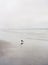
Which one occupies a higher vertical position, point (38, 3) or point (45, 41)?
point (38, 3)

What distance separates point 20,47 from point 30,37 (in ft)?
0.52

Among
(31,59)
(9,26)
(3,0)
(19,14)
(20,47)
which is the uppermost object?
(3,0)

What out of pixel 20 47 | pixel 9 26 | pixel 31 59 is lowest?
pixel 31 59

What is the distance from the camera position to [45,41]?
96cm

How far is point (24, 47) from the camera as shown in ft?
3.32

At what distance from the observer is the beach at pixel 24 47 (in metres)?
0.98

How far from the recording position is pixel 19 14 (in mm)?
998

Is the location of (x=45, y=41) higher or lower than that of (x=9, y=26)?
lower

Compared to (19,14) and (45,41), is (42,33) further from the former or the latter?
(19,14)

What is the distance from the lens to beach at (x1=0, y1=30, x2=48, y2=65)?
98 cm

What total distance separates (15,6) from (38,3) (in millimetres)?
246

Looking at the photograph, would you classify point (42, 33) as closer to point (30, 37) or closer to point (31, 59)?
point (30, 37)

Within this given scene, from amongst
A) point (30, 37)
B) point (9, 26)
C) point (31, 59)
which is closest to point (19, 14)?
point (9, 26)

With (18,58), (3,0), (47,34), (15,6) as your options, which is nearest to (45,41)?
(47,34)
